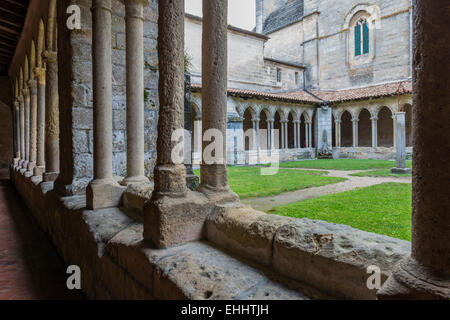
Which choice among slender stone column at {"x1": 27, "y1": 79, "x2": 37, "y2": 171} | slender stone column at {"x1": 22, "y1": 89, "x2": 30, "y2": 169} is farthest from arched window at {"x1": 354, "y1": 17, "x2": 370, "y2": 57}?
slender stone column at {"x1": 27, "y1": 79, "x2": 37, "y2": 171}

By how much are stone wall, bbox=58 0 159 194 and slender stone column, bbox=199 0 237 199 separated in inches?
70.3

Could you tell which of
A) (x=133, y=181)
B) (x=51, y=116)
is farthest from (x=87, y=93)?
(x=51, y=116)

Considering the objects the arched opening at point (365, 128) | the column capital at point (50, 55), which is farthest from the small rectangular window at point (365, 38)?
the column capital at point (50, 55)

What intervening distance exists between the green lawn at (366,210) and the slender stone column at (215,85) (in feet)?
6.66

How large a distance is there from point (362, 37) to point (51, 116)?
839 inches

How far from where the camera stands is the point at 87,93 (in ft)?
10.2

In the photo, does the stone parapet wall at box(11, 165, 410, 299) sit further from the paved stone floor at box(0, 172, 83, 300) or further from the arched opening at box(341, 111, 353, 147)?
the arched opening at box(341, 111, 353, 147)

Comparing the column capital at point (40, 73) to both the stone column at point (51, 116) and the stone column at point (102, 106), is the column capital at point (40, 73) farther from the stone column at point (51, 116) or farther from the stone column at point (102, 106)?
the stone column at point (102, 106)

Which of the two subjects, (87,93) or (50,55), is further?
(50,55)

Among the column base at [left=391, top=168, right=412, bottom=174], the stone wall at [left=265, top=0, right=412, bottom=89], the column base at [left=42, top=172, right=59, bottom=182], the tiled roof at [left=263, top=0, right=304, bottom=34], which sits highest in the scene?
the tiled roof at [left=263, top=0, right=304, bottom=34]

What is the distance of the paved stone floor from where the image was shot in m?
2.40

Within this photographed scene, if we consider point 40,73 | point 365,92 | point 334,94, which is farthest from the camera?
point 334,94

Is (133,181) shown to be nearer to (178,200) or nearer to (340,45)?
(178,200)

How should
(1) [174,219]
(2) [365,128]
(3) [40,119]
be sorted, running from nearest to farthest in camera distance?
(1) [174,219] < (3) [40,119] < (2) [365,128]
